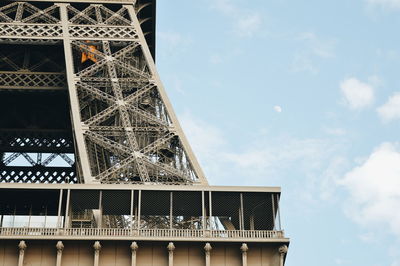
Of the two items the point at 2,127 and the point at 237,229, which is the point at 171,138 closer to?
the point at 237,229

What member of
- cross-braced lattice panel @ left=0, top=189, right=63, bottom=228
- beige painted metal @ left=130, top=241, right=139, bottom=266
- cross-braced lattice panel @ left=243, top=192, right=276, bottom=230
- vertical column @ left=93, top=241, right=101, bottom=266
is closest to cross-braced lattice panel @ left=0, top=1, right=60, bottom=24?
cross-braced lattice panel @ left=0, top=189, right=63, bottom=228

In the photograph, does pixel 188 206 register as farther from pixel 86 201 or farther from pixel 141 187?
pixel 86 201

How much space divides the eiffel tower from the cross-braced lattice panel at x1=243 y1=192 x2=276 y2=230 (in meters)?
0.06

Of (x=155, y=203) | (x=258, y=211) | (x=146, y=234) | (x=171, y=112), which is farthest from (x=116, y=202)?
(x=171, y=112)

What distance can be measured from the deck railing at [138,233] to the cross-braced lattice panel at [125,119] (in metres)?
3.98

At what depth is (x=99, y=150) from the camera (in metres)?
44.2

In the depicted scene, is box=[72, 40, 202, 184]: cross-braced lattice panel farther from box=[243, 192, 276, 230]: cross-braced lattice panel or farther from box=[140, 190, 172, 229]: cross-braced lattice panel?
box=[243, 192, 276, 230]: cross-braced lattice panel

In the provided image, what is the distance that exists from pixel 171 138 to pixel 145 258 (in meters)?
9.63

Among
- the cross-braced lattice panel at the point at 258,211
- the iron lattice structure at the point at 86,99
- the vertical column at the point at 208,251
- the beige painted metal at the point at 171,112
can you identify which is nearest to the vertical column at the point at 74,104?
the iron lattice structure at the point at 86,99

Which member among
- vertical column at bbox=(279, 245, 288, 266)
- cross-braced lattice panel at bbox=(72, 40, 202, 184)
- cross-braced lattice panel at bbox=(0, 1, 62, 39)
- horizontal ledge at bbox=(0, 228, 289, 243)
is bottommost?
vertical column at bbox=(279, 245, 288, 266)

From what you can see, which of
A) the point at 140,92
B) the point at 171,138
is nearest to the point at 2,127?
the point at 140,92

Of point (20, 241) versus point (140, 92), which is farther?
point (140, 92)

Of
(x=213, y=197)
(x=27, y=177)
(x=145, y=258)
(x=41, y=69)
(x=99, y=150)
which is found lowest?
(x=145, y=258)

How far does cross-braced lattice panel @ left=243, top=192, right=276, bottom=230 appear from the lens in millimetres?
37625
